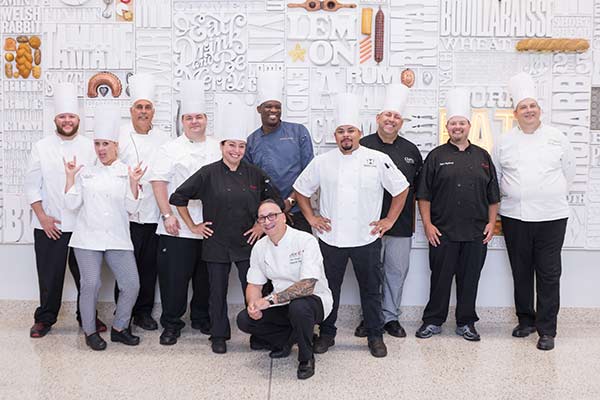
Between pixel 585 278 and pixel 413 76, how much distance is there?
1.78 meters

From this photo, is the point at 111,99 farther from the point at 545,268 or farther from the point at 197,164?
the point at 545,268

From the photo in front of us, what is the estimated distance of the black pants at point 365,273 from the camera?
12.7 feet

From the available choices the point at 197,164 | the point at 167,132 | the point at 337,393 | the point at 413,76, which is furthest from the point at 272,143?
the point at 337,393

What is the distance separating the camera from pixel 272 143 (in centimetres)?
420

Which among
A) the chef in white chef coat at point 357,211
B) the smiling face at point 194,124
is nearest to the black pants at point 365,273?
the chef in white chef coat at point 357,211

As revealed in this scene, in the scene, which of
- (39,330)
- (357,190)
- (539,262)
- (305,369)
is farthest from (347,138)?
(39,330)

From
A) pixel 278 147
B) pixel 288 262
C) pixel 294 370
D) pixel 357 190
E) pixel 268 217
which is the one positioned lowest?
pixel 294 370

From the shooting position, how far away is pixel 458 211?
13.4 feet

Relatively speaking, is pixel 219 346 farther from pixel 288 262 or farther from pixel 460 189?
pixel 460 189

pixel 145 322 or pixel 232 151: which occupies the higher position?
pixel 232 151

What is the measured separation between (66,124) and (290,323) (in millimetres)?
1822

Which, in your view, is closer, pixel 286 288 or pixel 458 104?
pixel 286 288

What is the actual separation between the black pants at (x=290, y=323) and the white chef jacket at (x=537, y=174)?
4.66 ft

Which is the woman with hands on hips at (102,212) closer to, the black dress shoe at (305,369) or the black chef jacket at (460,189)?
the black dress shoe at (305,369)
